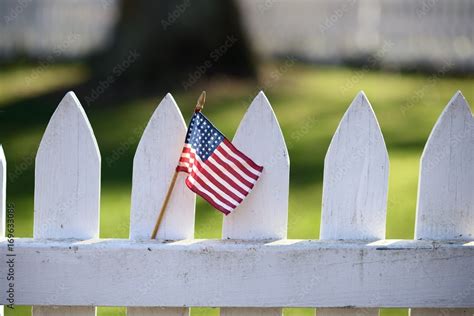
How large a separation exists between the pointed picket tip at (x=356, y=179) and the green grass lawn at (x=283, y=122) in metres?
1.51

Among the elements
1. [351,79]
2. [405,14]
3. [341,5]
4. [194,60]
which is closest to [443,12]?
[405,14]

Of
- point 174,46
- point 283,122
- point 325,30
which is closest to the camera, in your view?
point 283,122

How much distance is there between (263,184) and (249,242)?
0.61ft

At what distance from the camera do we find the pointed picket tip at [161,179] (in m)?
2.35

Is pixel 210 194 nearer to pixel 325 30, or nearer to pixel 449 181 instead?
pixel 449 181

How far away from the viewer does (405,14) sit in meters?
13.3

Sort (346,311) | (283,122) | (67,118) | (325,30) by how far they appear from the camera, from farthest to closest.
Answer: (325,30), (283,122), (346,311), (67,118)

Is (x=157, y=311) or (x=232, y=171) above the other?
(x=232, y=171)

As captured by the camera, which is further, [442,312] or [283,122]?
[283,122]

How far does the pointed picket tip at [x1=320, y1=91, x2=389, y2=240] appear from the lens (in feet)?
7.83

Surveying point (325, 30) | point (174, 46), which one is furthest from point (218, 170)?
point (325, 30)

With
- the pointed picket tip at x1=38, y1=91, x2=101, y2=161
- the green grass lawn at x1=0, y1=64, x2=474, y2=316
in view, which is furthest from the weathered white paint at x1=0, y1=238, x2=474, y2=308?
the green grass lawn at x1=0, y1=64, x2=474, y2=316

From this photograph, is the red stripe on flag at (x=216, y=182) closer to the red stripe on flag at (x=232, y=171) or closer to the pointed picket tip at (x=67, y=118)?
the red stripe on flag at (x=232, y=171)

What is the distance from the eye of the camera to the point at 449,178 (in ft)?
8.02
